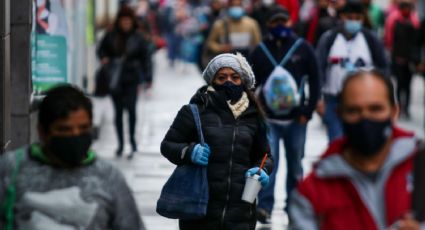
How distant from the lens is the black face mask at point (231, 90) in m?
7.55

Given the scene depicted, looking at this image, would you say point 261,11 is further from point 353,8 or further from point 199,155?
point 199,155

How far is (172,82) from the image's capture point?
28.5 metres

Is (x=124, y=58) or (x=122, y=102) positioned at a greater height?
(x=124, y=58)

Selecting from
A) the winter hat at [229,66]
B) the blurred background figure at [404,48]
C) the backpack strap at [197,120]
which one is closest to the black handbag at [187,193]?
the backpack strap at [197,120]

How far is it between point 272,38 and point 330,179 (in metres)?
6.35

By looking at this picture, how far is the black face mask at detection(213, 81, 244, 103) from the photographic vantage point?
755 centimetres

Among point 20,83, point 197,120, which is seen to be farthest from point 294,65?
point 197,120

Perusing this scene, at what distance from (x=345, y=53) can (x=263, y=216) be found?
2076 millimetres

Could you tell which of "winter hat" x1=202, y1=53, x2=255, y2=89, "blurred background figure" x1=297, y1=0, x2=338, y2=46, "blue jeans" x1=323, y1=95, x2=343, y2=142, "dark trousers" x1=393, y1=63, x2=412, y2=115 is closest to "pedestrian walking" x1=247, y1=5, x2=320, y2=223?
"blue jeans" x1=323, y1=95, x2=343, y2=142

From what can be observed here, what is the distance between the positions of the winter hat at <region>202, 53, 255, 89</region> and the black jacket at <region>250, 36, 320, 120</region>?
3033mm

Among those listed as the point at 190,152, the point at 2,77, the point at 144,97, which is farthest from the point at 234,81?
the point at 144,97

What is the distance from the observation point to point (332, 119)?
1205 centimetres

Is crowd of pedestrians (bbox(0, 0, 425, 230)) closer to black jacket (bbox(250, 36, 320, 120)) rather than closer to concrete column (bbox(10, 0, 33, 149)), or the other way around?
black jacket (bbox(250, 36, 320, 120))

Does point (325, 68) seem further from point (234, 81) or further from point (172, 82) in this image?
point (172, 82)
